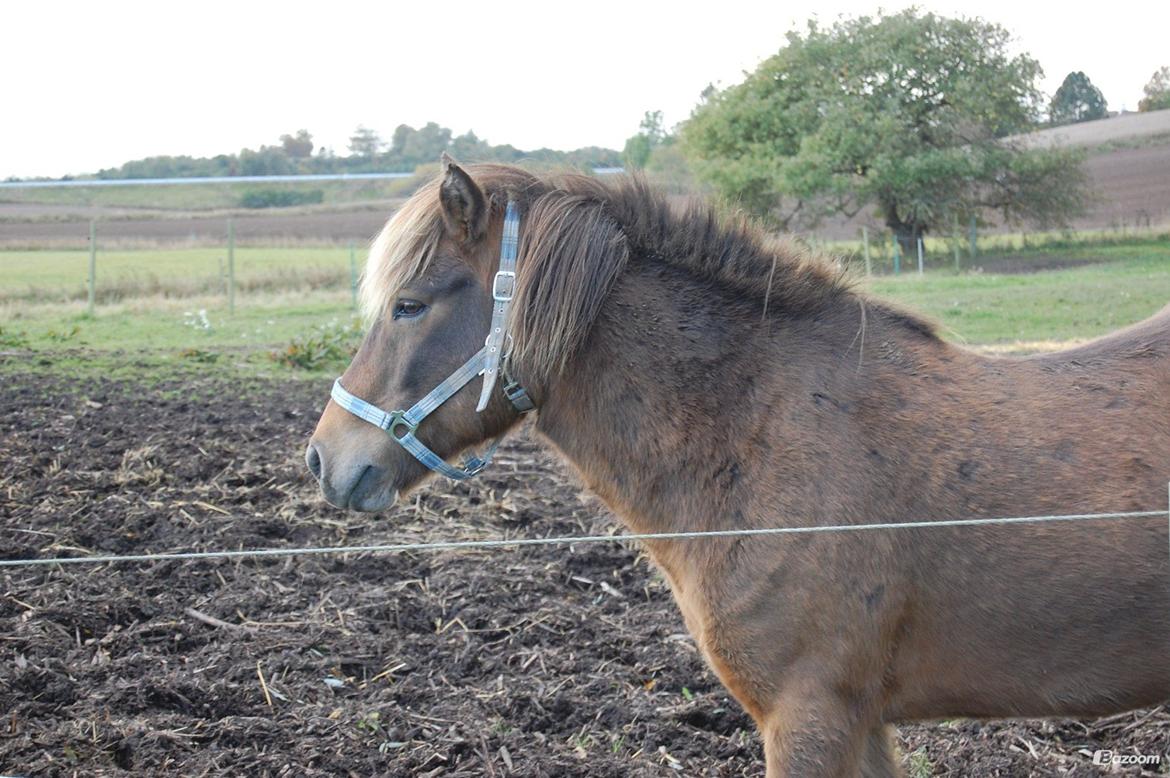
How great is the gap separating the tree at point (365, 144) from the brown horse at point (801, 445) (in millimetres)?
40469

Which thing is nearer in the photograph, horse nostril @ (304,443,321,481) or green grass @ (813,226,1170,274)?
horse nostril @ (304,443,321,481)

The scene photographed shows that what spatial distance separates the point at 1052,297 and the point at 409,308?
55.5 ft

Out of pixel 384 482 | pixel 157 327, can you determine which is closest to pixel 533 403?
pixel 384 482

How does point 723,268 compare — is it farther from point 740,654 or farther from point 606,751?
point 606,751

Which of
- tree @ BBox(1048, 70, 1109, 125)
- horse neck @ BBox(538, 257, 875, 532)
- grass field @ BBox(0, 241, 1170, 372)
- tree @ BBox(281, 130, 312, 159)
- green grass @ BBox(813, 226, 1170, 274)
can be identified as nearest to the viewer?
horse neck @ BBox(538, 257, 875, 532)

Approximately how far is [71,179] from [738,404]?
42.6 meters

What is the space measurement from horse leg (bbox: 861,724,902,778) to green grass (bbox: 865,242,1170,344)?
32.7 feet

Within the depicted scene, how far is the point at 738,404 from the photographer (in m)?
3.12

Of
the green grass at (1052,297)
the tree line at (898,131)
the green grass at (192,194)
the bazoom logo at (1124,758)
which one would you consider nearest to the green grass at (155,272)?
the green grass at (192,194)

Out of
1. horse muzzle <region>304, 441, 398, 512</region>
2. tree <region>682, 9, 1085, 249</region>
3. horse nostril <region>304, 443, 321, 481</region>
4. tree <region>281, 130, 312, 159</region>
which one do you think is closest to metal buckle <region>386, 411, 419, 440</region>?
horse muzzle <region>304, 441, 398, 512</region>

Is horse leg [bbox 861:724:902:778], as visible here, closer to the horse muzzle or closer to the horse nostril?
the horse muzzle

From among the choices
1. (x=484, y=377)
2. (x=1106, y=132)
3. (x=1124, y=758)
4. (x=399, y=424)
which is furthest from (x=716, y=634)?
(x=1106, y=132)

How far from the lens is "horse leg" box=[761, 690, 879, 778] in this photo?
111 inches

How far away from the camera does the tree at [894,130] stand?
89.6ft
